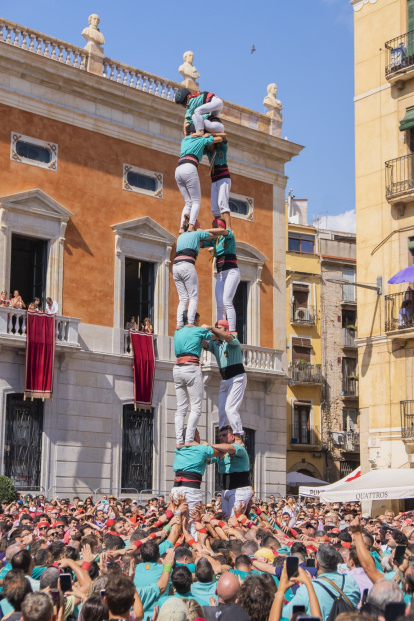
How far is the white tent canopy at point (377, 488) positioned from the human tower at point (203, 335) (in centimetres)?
604

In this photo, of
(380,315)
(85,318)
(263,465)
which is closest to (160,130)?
(85,318)

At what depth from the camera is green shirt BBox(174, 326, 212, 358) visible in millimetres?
15305

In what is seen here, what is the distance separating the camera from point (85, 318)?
27891 mm

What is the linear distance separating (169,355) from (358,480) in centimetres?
808

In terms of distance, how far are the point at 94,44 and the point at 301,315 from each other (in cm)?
2143

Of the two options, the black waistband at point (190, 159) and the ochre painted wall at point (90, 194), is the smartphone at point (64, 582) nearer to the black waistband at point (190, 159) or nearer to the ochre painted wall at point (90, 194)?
the black waistband at point (190, 159)

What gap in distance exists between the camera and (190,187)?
1647 centimetres

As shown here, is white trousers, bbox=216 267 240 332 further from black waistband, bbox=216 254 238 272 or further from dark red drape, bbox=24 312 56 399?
dark red drape, bbox=24 312 56 399

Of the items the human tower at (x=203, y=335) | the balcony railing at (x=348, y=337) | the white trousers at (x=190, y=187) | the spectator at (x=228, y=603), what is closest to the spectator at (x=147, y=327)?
the human tower at (x=203, y=335)

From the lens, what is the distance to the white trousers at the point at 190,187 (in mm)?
16359

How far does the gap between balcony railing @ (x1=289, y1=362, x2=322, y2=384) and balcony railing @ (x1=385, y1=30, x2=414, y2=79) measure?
63.0 feet

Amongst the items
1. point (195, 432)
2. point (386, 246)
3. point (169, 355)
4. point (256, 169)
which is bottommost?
point (195, 432)

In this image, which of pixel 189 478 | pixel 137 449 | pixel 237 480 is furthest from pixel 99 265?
pixel 189 478

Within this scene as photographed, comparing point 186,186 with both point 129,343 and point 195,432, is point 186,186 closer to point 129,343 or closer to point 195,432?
point 195,432
